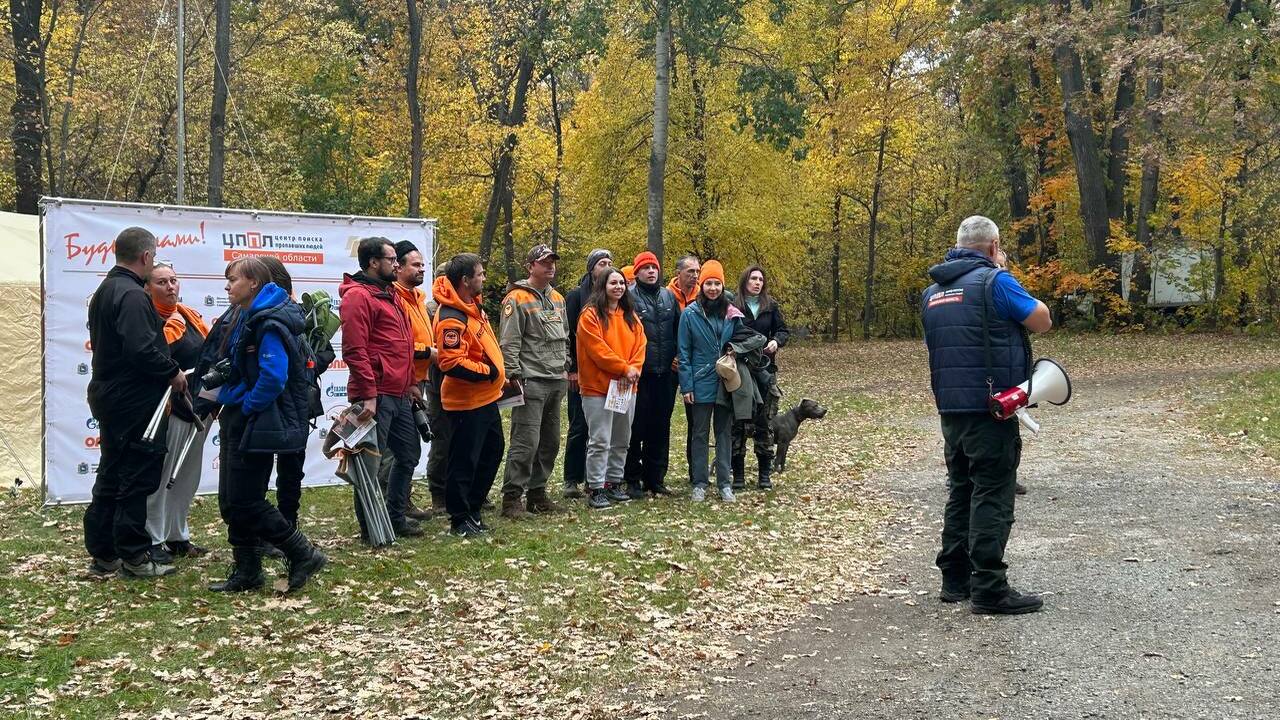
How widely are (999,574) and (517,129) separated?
25504 millimetres

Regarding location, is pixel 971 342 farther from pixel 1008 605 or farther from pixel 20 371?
pixel 20 371

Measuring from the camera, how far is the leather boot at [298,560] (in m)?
6.50

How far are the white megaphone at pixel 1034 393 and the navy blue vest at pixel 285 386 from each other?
3869 millimetres

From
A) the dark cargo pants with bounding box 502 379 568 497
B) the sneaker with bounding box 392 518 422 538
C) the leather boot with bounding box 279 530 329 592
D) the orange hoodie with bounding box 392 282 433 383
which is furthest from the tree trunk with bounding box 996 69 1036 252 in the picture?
the leather boot with bounding box 279 530 329 592

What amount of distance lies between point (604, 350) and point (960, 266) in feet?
11.7

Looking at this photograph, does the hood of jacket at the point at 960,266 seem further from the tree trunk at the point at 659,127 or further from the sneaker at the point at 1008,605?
the tree trunk at the point at 659,127

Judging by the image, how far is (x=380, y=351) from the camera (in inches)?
294

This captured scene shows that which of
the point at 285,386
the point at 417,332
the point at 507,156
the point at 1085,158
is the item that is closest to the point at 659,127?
the point at 507,156

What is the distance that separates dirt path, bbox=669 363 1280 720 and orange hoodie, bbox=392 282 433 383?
346 centimetres

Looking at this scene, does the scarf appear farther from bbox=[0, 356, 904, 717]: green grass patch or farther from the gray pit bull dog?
the gray pit bull dog

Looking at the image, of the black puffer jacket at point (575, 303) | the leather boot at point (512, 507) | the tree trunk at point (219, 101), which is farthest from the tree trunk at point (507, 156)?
the leather boot at point (512, 507)

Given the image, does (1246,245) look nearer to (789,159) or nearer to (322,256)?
(789,159)

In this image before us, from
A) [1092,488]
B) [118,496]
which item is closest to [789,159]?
[1092,488]

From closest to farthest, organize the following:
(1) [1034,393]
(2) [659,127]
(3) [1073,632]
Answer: (3) [1073,632] < (1) [1034,393] < (2) [659,127]
